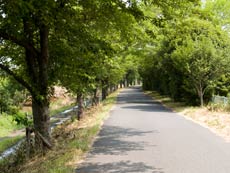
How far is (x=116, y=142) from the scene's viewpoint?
12.8 meters

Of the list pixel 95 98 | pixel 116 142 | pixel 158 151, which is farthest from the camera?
pixel 95 98

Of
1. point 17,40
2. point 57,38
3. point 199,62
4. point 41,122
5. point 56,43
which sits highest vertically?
point 57,38

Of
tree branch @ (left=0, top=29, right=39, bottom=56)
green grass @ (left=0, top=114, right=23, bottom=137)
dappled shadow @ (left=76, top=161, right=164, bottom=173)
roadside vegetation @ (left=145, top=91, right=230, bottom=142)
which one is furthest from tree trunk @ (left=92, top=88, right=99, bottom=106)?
dappled shadow @ (left=76, top=161, right=164, bottom=173)

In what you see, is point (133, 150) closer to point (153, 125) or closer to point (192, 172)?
point (192, 172)

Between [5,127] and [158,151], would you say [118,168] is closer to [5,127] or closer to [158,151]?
[158,151]

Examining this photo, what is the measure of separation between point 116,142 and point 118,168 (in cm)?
413

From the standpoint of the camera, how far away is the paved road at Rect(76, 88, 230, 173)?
8648 millimetres

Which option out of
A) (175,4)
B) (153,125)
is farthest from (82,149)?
(153,125)

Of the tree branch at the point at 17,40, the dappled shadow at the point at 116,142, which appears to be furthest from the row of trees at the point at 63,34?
the dappled shadow at the point at 116,142

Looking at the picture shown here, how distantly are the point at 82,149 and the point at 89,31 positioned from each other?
4609mm

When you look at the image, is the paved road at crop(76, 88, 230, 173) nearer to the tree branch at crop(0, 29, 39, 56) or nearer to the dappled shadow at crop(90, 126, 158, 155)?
the dappled shadow at crop(90, 126, 158, 155)

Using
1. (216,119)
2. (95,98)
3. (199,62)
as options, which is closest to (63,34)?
(216,119)

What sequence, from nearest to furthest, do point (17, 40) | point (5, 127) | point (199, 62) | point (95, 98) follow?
point (17, 40), point (199, 62), point (5, 127), point (95, 98)

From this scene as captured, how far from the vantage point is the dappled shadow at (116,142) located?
439 inches
